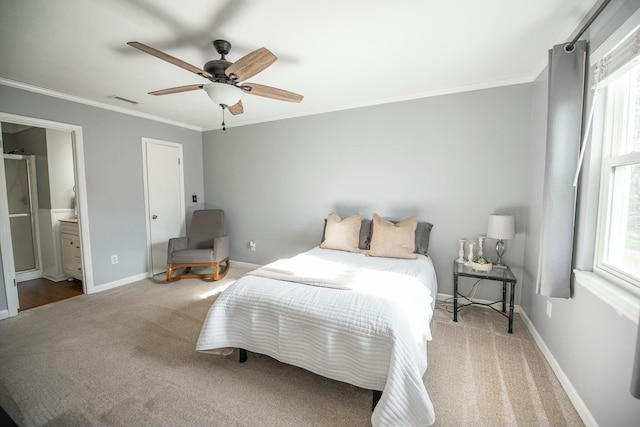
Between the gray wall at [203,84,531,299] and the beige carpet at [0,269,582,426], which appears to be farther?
the gray wall at [203,84,531,299]

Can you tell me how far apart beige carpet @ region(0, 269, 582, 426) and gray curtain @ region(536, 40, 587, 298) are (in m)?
0.70

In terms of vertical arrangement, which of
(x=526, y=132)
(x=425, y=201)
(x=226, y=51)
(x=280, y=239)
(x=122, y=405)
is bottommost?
(x=122, y=405)

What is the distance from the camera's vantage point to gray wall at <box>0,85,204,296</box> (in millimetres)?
3063

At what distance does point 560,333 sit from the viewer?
5.79ft

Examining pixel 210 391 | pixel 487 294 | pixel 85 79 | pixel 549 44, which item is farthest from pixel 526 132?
pixel 85 79

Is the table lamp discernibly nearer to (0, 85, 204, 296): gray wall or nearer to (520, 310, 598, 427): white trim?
(520, 310, 598, 427): white trim

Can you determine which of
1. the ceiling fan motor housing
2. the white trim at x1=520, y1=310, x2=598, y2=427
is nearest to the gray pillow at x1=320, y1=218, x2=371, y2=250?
the white trim at x1=520, y1=310, x2=598, y2=427

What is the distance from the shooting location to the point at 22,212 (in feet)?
12.3

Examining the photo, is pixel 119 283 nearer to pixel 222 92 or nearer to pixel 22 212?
pixel 22 212

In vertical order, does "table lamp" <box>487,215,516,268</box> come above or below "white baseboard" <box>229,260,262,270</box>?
above

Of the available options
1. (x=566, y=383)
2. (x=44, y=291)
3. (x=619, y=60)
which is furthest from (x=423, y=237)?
(x=44, y=291)

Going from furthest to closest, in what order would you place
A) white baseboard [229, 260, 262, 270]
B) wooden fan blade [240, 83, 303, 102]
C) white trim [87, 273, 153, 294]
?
white baseboard [229, 260, 262, 270]
white trim [87, 273, 153, 294]
wooden fan blade [240, 83, 303, 102]

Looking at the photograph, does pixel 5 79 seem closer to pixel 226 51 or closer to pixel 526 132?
pixel 226 51

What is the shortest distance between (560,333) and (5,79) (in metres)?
5.32
